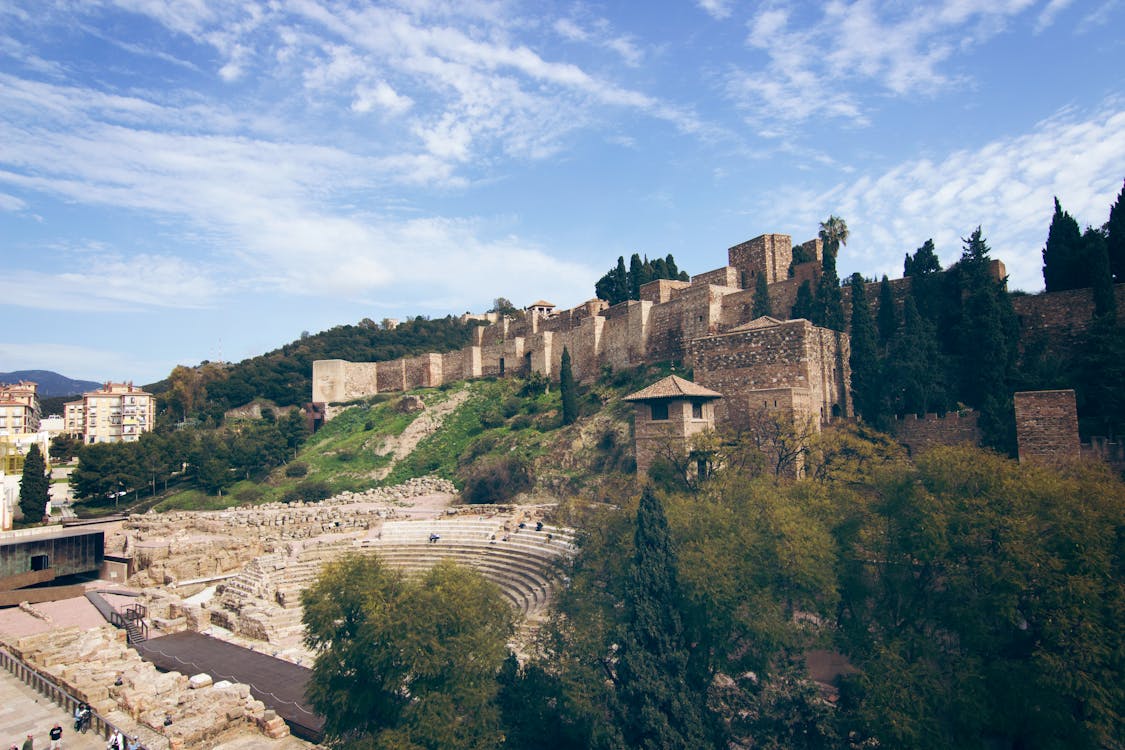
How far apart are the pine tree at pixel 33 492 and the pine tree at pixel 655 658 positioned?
119ft

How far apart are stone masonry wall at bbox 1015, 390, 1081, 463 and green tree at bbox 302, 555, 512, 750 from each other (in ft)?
48.5

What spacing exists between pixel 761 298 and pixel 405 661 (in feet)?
76.5

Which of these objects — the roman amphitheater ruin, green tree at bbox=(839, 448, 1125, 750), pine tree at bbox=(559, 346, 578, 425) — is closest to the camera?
green tree at bbox=(839, 448, 1125, 750)

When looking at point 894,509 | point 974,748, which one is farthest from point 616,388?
point 974,748

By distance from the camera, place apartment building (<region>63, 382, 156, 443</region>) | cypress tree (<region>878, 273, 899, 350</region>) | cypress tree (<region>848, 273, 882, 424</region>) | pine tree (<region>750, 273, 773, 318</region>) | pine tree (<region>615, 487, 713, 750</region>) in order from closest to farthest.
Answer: pine tree (<region>615, 487, 713, 750</region>)
cypress tree (<region>848, 273, 882, 424</region>)
cypress tree (<region>878, 273, 899, 350</region>)
pine tree (<region>750, 273, 773, 318</region>)
apartment building (<region>63, 382, 156, 443</region>)

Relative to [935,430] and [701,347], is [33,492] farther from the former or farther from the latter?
[935,430]

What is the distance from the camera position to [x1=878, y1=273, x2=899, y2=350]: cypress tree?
25359 millimetres

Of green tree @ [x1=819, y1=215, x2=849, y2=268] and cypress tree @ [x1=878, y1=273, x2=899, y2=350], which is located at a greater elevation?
green tree @ [x1=819, y1=215, x2=849, y2=268]

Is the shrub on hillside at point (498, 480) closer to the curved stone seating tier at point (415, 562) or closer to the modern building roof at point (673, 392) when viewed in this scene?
the curved stone seating tier at point (415, 562)

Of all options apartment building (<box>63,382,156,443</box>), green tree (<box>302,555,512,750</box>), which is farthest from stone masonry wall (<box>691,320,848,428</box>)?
apartment building (<box>63,382,156,443</box>)

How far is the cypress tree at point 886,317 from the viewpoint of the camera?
25.4m

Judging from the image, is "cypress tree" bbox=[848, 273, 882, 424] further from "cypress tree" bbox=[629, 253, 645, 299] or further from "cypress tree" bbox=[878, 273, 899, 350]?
"cypress tree" bbox=[629, 253, 645, 299]

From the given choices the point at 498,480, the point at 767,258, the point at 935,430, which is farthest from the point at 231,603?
the point at 767,258

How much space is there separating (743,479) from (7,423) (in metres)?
84.4
